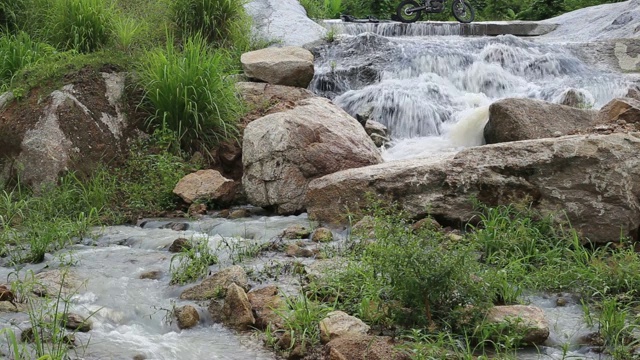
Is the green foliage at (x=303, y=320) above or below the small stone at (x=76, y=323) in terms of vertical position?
below

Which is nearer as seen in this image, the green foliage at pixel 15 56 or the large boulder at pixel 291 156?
the large boulder at pixel 291 156

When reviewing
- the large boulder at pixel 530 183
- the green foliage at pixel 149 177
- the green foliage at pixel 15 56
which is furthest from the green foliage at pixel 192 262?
the green foliage at pixel 15 56

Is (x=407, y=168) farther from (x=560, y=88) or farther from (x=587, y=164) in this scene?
(x=560, y=88)

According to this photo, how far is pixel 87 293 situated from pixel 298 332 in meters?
1.50

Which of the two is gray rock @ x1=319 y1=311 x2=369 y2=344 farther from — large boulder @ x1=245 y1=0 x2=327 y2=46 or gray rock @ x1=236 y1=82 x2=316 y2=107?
large boulder @ x1=245 y1=0 x2=327 y2=46

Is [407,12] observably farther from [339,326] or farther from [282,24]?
[339,326]

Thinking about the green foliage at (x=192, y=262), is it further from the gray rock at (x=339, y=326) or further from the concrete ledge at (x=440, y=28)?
the concrete ledge at (x=440, y=28)

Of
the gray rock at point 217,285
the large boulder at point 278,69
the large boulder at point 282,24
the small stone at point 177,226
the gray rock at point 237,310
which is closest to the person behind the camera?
the gray rock at point 237,310

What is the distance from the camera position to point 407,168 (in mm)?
6184

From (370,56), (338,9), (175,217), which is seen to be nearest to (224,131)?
(175,217)

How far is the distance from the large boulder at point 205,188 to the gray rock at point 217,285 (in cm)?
260

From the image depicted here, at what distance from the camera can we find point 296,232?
5926mm

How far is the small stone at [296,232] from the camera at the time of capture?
5.88 metres

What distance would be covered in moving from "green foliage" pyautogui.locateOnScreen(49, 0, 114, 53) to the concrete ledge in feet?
19.7
